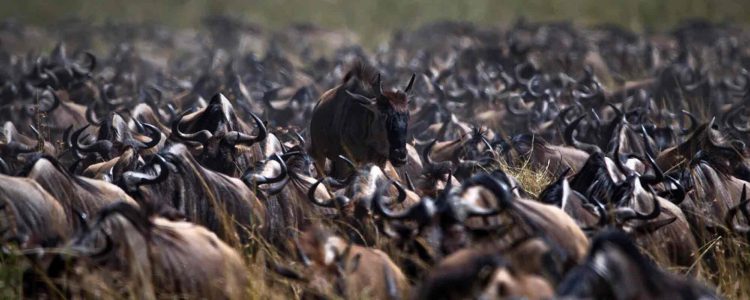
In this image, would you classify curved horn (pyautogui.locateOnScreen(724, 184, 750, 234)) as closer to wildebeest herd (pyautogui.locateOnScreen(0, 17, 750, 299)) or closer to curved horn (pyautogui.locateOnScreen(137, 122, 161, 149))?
wildebeest herd (pyautogui.locateOnScreen(0, 17, 750, 299))

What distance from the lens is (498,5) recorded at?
35.7 meters

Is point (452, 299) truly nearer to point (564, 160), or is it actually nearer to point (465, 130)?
point (564, 160)

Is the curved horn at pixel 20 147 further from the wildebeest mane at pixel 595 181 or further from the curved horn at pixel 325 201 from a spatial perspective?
the wildebeest mane at pixel 595 181

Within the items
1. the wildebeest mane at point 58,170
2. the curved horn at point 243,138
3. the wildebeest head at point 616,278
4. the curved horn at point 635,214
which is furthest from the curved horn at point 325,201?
the wildebeest head at point 616,278

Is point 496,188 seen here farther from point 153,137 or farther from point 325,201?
point 153,137

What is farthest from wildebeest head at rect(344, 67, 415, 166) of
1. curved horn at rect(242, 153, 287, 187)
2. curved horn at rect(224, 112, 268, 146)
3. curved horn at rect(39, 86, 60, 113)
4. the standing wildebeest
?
curved horn at rect(39, 86, 60, 113)

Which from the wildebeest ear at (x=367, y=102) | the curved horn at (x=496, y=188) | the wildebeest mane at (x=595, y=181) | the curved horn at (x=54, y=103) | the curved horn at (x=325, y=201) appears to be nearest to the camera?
the curved horn at (x=496, y=188)

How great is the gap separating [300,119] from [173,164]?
587 centimetres

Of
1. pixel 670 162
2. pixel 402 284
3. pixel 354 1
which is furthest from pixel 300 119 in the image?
pixel 354 1

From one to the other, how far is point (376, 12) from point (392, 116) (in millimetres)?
28342

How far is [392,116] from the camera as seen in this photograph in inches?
291

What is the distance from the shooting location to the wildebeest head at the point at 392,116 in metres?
7.36

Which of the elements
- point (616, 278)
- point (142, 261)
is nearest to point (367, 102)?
point (142, 261)

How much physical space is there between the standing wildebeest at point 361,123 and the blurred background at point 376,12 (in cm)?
2023
